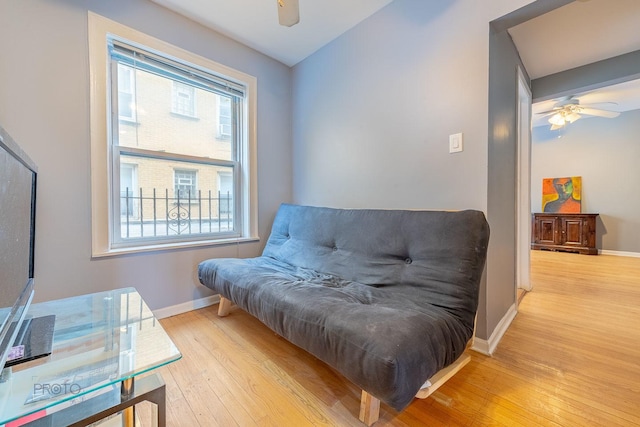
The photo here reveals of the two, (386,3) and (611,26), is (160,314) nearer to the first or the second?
(386,3)

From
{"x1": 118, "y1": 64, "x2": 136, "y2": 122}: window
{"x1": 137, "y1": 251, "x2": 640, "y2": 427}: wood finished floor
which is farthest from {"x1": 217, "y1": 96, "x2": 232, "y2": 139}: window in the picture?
{"x1": 137, "y1": 251, "x2": 640, "y2": 427}: wood finished floor

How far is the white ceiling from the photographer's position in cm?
→ 194

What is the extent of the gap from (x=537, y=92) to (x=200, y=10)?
10.9 ft

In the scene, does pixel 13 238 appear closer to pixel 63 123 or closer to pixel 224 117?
pixel 63 123

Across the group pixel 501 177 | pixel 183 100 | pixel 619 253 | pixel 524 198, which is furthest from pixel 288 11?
pixel 619 253

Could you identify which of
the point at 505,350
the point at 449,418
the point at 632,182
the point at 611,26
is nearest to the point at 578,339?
the point at 505,350

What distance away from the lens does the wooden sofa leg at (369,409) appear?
1.02 meters

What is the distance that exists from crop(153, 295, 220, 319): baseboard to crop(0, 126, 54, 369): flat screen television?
1.02m

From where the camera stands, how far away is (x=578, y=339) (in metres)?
1.70

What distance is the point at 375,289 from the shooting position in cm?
147

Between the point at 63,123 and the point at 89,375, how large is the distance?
1626 mm

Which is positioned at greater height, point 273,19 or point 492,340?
point 273,19

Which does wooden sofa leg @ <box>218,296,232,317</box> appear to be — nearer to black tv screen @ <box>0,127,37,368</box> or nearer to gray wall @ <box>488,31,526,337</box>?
black tv screen @ <box>0,127,37,368</box>

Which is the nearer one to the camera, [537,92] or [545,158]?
[537,92]
